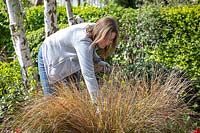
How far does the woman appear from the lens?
3.44 metres

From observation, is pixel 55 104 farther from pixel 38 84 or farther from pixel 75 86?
pixel 38 84

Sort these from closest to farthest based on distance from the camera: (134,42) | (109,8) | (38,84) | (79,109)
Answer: (79,109) → (38,84) → (134,42) → (109,8)

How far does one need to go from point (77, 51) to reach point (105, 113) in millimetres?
615

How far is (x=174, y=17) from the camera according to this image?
7.08m

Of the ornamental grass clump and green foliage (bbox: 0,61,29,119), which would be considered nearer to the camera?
the ornamental grass clump

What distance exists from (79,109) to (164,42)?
13.5 feet

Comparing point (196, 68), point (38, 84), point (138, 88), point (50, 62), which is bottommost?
point (196, 68)

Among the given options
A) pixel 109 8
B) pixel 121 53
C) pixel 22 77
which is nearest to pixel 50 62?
pixel 22 77

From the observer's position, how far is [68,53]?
3797 mm

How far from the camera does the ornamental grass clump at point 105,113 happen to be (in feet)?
10.8

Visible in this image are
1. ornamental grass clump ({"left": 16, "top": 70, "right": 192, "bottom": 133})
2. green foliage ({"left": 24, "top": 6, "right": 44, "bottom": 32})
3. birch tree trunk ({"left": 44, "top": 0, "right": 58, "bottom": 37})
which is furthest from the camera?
green foliage ({"left": 24, "top": 6, "right": 44, "bottom": 32})

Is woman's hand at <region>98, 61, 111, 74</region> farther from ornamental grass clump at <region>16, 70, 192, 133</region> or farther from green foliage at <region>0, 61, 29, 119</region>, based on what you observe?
green foliage at <region>0, 61, 29, 119</region>

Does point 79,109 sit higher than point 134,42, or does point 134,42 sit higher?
point 79,109

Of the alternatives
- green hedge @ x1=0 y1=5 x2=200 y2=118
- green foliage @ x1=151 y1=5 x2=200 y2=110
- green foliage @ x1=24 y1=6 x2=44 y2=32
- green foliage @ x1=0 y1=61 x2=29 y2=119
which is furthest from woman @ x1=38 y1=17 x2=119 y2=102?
green foliage @ x1=24 y1=6 x2=44 y2=32
